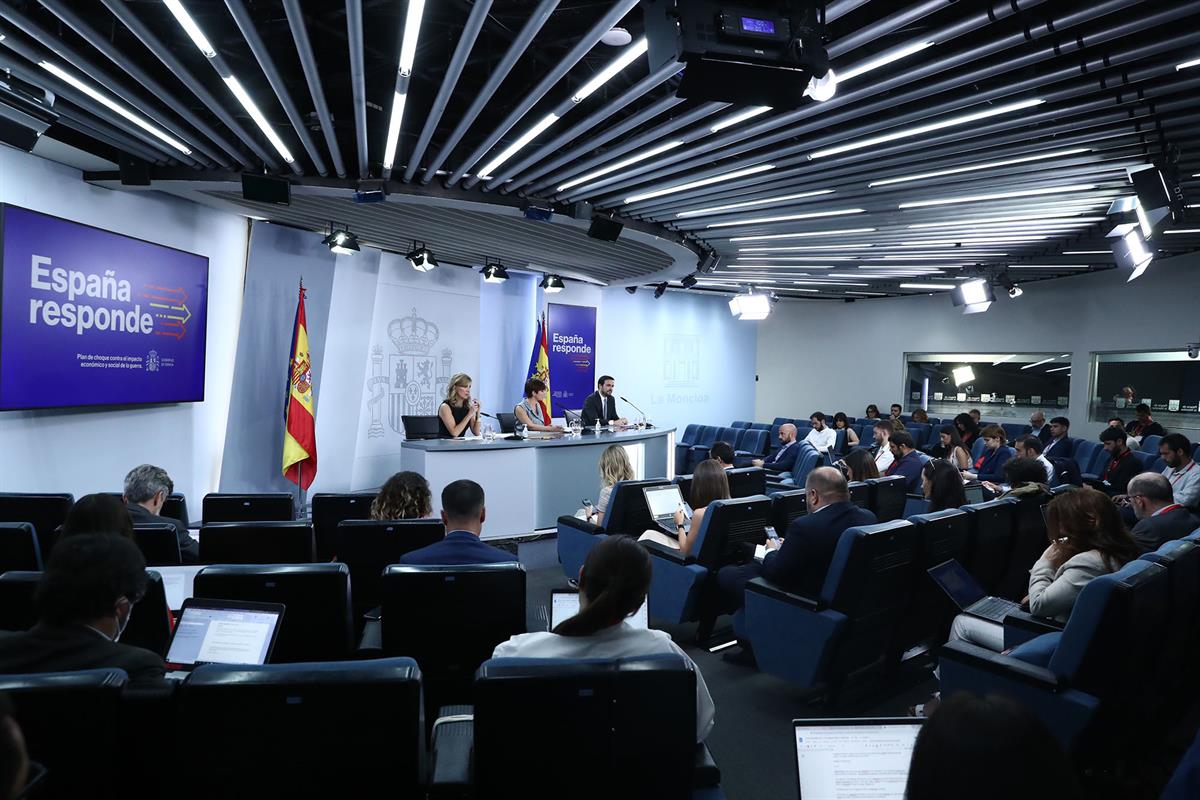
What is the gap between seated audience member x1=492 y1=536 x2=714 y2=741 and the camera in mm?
1905

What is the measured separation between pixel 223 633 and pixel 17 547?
5.15 feet

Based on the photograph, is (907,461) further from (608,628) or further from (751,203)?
(608,628)

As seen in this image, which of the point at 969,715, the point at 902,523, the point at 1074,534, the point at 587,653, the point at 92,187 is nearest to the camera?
the point at 969,715

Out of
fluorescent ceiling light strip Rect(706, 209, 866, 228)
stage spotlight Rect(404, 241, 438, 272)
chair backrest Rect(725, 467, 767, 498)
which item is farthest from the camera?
stage spotlight Rect(404, 241, 438, 272)

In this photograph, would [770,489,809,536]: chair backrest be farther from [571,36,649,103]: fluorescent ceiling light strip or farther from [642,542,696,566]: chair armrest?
[571,36,649,103]: fluorescent ceiling light strip

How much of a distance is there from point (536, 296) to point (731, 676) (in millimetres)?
8936

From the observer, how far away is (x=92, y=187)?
6016mm

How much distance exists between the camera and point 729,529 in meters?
4.40

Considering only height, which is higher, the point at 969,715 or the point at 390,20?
the point at 390,20

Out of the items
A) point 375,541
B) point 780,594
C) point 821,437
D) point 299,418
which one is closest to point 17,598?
point 375,541

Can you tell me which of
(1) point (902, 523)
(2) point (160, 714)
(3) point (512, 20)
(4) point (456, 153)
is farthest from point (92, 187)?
(1) point (902, 523)

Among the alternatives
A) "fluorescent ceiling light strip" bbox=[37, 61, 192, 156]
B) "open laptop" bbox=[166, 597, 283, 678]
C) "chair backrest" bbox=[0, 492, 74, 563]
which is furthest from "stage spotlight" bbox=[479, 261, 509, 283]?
"open laptop" bbox=[166, 597, 283, 678]

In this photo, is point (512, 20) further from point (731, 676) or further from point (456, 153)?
point (731, 676)

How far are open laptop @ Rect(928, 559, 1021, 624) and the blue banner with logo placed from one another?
348 inches
